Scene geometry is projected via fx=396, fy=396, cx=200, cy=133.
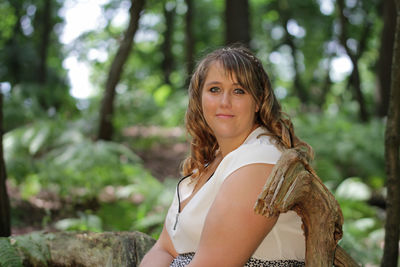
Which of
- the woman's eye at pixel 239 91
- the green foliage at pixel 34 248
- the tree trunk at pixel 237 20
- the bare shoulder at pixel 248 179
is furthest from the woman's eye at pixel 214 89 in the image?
the tree trunk at pixel 237 20

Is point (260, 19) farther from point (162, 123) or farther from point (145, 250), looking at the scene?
point (145, 250)

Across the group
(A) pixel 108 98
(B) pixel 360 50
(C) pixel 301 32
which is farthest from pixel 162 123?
(C) pixel 301 32

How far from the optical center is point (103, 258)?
249 centimetres

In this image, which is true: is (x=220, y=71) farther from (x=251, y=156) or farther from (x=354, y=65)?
(x=354, y=65)

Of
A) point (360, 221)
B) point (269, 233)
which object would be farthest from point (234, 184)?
point (360, 221)

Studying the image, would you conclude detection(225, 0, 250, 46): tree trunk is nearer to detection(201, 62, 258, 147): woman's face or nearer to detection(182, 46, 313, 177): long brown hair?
detection(182, 46, 313, 177): long brown hair

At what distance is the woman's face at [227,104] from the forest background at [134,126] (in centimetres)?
50

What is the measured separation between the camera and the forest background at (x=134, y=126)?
522 cm

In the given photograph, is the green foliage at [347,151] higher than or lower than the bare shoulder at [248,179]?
lower

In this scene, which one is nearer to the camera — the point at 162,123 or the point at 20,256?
the point at 20,256

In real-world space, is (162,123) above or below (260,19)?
below

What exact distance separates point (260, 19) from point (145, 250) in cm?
1830

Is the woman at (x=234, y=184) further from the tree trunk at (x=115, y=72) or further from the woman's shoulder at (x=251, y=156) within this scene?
the tree trunk at (x=115, y=72)

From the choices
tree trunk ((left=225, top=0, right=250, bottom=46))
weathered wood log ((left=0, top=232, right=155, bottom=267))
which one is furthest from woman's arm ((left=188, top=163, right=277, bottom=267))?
tree trunk ((left=225, top=0, right=250, bottom=46))
